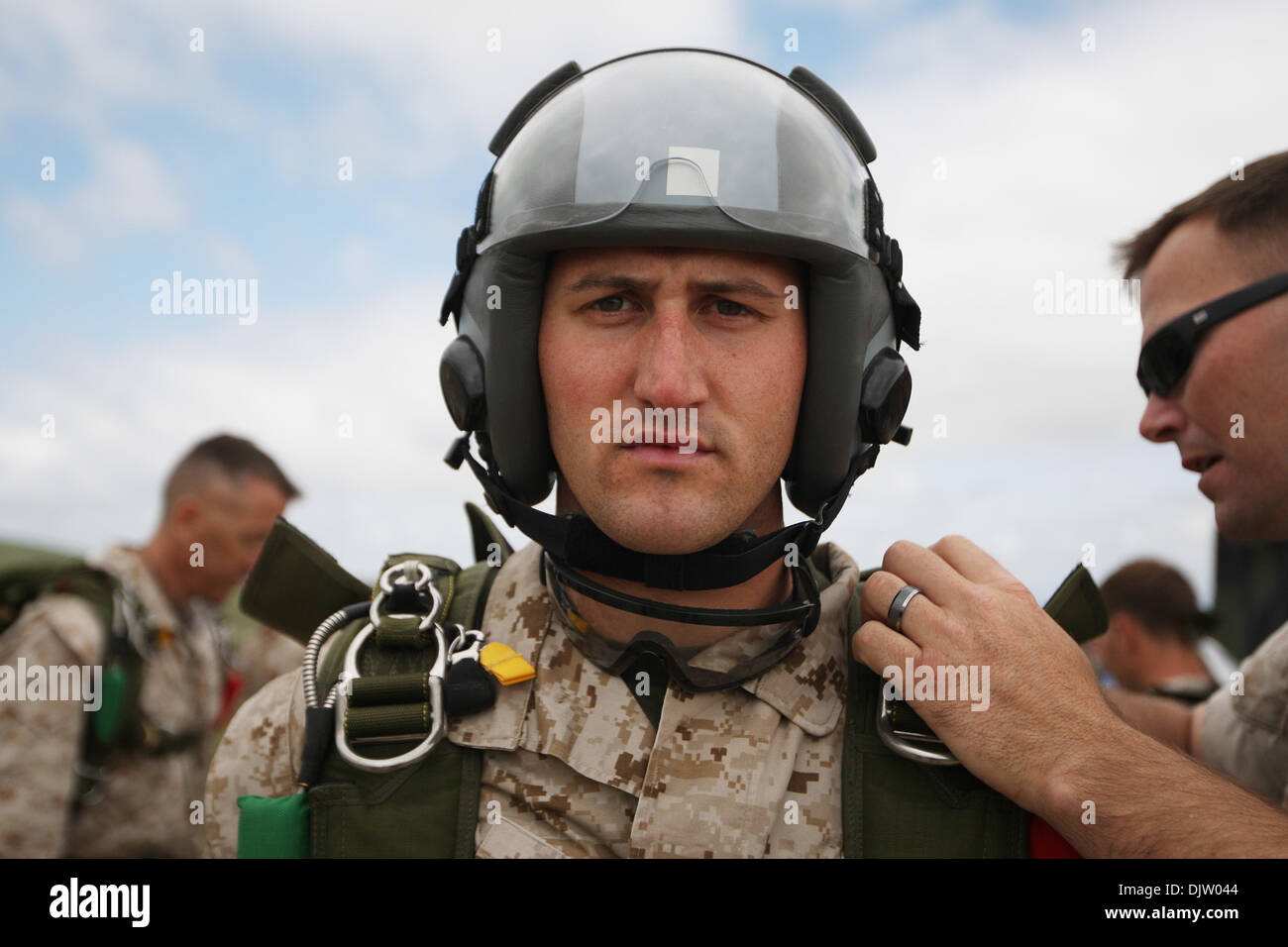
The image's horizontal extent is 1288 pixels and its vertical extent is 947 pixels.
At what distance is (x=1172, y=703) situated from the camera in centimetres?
404

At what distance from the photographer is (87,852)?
430 cm

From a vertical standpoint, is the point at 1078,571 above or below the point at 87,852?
above

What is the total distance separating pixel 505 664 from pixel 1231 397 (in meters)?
2.38

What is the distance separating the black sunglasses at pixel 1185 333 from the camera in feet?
9.82

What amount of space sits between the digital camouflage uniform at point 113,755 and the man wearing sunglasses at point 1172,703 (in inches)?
138

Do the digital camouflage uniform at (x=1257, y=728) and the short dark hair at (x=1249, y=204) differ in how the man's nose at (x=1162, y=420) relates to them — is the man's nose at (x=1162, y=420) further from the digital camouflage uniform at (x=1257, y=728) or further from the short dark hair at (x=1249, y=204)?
the digital camouflage uniform at (x=1257, y=728)

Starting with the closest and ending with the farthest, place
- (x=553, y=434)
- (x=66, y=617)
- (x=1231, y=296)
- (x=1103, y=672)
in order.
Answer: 1. (x=553, y=434)
2. (x=1231, y=296)
3. (x=66, y=617)
4. (x=1103, y=672)

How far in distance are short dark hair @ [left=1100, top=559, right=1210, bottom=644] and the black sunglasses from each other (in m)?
3.02

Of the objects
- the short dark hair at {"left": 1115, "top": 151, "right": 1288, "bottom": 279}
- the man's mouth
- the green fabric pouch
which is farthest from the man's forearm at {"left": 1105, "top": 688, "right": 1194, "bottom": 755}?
the green fabric pouch

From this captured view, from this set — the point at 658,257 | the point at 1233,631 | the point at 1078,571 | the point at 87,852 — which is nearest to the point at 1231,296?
the point at 1078,571

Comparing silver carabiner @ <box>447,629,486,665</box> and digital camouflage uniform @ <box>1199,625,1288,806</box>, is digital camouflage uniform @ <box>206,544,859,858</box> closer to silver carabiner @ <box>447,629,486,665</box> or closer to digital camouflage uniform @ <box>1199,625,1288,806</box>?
silver carabiner @ <box>447,629,486,665</box>

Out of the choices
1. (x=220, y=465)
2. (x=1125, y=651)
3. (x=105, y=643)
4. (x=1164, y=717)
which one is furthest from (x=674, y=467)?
(x=1125, y=651)
